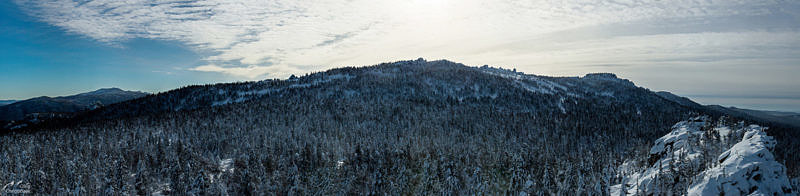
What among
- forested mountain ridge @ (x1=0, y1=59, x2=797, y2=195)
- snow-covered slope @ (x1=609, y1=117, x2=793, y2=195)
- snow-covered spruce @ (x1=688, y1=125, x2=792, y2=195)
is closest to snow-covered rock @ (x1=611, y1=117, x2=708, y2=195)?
snow-covered slope @ (x1=609, y1=117, x2=793, y2=195)

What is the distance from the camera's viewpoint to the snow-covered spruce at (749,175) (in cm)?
3130

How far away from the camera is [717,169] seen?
115ft

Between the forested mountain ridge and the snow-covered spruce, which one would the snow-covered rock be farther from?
the forested mountain ridge

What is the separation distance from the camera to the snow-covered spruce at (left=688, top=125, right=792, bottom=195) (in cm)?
3130

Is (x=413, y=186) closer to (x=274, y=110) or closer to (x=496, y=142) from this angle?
(x=496, y=142)

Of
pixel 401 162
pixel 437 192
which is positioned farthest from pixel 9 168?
pixel 437 192

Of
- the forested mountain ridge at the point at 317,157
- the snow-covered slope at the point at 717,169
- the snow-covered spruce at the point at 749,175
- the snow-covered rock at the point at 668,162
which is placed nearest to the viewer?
the snow-covered spruce at the point at 749,175

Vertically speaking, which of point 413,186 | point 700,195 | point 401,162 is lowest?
point 413,186

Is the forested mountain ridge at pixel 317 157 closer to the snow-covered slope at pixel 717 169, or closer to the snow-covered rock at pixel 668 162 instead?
the snow-covered rock at pixel 668 162

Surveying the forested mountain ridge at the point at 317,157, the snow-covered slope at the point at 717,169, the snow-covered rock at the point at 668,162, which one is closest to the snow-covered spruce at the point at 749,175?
the snow-covered slope at the point at 717,169

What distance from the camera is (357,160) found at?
91375mm

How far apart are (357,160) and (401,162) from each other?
40.0ft

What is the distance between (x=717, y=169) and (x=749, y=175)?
3.38m

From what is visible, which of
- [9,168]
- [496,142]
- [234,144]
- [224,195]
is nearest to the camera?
[224,195]
